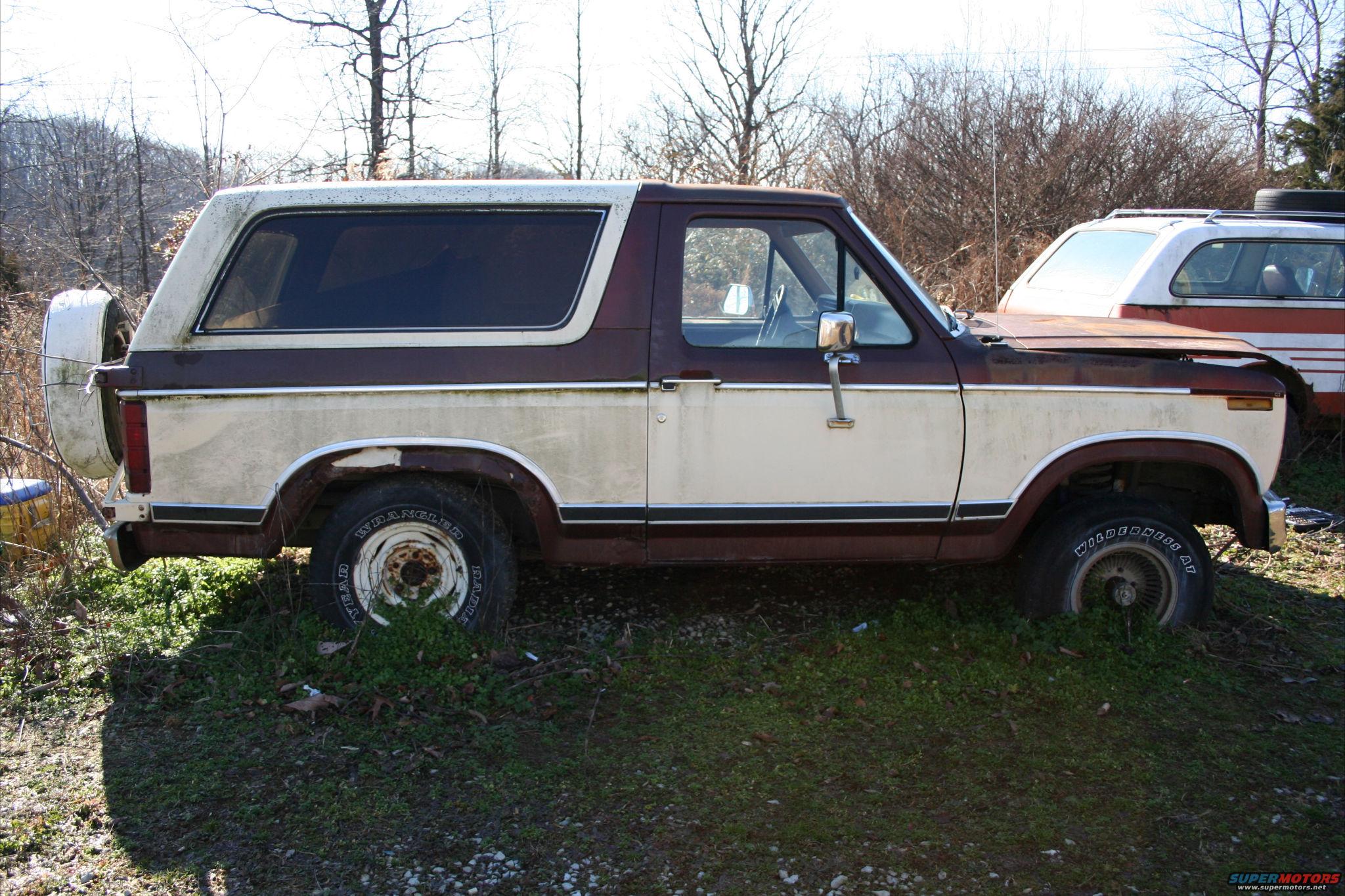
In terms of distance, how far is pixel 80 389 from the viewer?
4.25m

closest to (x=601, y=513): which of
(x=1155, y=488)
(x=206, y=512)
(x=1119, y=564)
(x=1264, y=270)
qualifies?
(x=206, y=512)

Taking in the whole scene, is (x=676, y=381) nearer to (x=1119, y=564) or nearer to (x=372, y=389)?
(x=372, y=389)

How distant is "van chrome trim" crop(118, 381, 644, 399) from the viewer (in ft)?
13.4

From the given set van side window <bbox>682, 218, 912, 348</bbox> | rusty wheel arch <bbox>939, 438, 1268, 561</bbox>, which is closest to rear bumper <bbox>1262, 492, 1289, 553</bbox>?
rusty wheel arch <bbox>939, 438, 1268, 561</bbox>

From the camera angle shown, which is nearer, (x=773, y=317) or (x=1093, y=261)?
(x=773, y=317)

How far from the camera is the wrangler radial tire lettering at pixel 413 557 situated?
14.0ft

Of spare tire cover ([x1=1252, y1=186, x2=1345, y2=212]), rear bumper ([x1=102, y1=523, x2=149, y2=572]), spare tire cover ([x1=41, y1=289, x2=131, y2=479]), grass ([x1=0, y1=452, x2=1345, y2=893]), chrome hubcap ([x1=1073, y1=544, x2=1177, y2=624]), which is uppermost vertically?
spare tire cover ([x1=1252, y1=186, x2=1345, y2=212])

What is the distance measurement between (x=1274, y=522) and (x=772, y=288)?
99.9 inches

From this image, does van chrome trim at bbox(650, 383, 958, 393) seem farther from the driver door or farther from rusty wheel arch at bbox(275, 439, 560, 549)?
rusty wheel arch at bbox(275, 439, 560, 549)

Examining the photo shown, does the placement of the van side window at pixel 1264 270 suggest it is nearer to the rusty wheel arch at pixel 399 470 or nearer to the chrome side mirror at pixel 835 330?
the chrome side mirror at pixel 835 330

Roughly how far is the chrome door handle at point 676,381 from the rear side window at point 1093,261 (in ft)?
15.6

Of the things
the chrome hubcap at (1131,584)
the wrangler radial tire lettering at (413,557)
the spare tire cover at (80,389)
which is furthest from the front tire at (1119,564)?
the spare tire cover at (80,389)

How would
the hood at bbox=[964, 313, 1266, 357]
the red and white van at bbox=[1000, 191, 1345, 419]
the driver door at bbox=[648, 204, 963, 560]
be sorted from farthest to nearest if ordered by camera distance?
the red and white van at bbox=[1000, 191, 1345, 419] < the hood at bbox=[964, 313, 1266, 357] < the driver door at bbox=[648, 204, 963, 560]

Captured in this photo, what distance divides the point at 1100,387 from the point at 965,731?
1.63m
